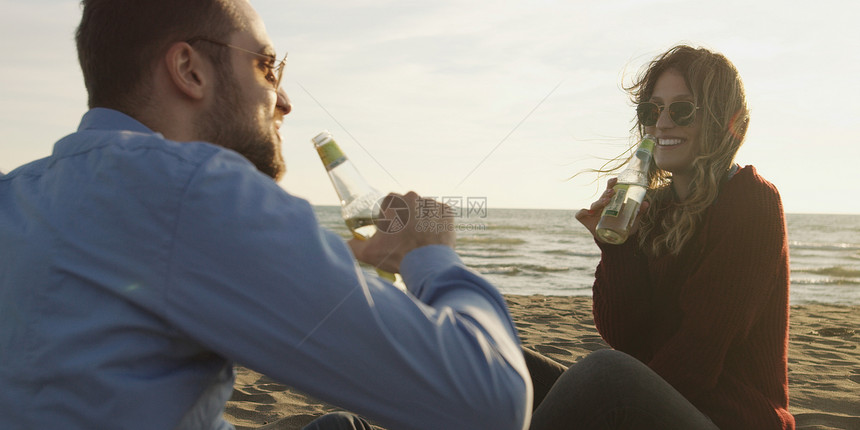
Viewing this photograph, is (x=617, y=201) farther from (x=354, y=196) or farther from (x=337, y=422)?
(x=337, y=422)

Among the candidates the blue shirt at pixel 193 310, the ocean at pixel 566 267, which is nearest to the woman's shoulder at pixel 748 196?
the blue shirt at pixel 193 310

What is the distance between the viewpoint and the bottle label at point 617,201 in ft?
9.66

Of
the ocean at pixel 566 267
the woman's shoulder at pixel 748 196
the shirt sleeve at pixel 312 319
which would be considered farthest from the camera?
the ocean at pixel 566 267

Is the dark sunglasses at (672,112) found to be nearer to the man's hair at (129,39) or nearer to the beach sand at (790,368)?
the beach sand at (790,368)

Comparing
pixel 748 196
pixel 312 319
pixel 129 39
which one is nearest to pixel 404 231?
pixel 312 319

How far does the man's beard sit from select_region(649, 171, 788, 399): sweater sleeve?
1.66m

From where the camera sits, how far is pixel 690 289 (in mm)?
2396

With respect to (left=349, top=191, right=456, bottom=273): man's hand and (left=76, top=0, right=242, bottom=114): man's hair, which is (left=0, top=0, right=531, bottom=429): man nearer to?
(left=349, top=191, right=456, bottom=273): man's hand

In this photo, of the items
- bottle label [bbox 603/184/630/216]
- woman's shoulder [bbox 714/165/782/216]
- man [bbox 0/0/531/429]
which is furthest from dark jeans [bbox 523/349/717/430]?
bottle label [bbox 603/184/630/216]

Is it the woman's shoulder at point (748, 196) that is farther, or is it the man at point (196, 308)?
the woman's shoulder at point (748, 196)

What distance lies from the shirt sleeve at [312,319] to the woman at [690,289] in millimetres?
924

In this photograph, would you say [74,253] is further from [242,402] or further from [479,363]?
[242,402]

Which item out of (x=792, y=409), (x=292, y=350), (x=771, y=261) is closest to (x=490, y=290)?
(x=292, y=350)

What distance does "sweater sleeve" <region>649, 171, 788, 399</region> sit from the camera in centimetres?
221
